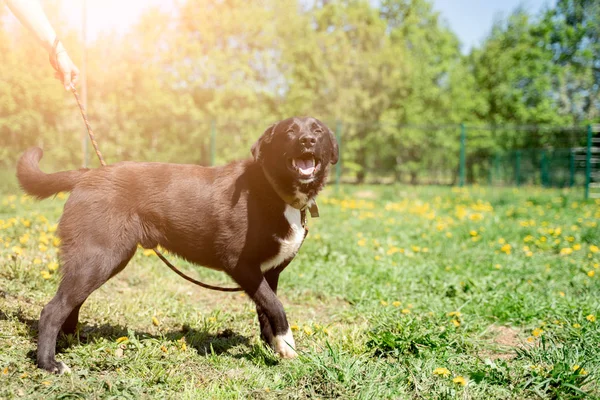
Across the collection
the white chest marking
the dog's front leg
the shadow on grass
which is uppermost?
the white chest marking

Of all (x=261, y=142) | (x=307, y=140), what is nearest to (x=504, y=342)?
(x=307, y=140)

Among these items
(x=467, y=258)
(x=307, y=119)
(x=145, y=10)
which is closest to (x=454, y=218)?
(x=467, y=258)

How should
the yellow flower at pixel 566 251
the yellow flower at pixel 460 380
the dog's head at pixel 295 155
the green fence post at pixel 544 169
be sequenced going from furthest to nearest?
the green fence post at pixel 544 169 → the yellow flower at pixel 566 251 → the dog's head at pixel 295 155 → the yellow flower at pixel 460 380

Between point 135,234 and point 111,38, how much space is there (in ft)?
56.5

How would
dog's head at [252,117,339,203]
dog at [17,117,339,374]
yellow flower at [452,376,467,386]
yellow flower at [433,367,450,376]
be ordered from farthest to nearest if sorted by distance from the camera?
dog's head at [252,117,339,203] < dog at [17,117,339,374] < yellow flower at [433,367,450,376] < yellow flower at [452,376,467,386]

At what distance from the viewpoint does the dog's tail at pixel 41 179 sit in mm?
2908

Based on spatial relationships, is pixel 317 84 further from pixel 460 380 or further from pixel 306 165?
pixel 460 380

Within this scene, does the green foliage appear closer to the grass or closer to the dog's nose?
the grass

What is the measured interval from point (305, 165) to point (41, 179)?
1.60 m

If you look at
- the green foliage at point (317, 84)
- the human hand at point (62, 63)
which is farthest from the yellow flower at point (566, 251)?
the green foliage at point (317, 84)

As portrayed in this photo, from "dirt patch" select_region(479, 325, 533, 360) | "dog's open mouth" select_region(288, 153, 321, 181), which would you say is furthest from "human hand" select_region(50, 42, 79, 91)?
"dirt patch" select_region(479, 325, 533, 360)

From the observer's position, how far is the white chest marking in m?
2.89

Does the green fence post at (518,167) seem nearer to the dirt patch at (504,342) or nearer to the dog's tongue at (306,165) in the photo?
the dirt patch at (504,342)

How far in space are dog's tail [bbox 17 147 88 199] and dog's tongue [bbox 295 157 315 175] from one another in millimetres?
1302
